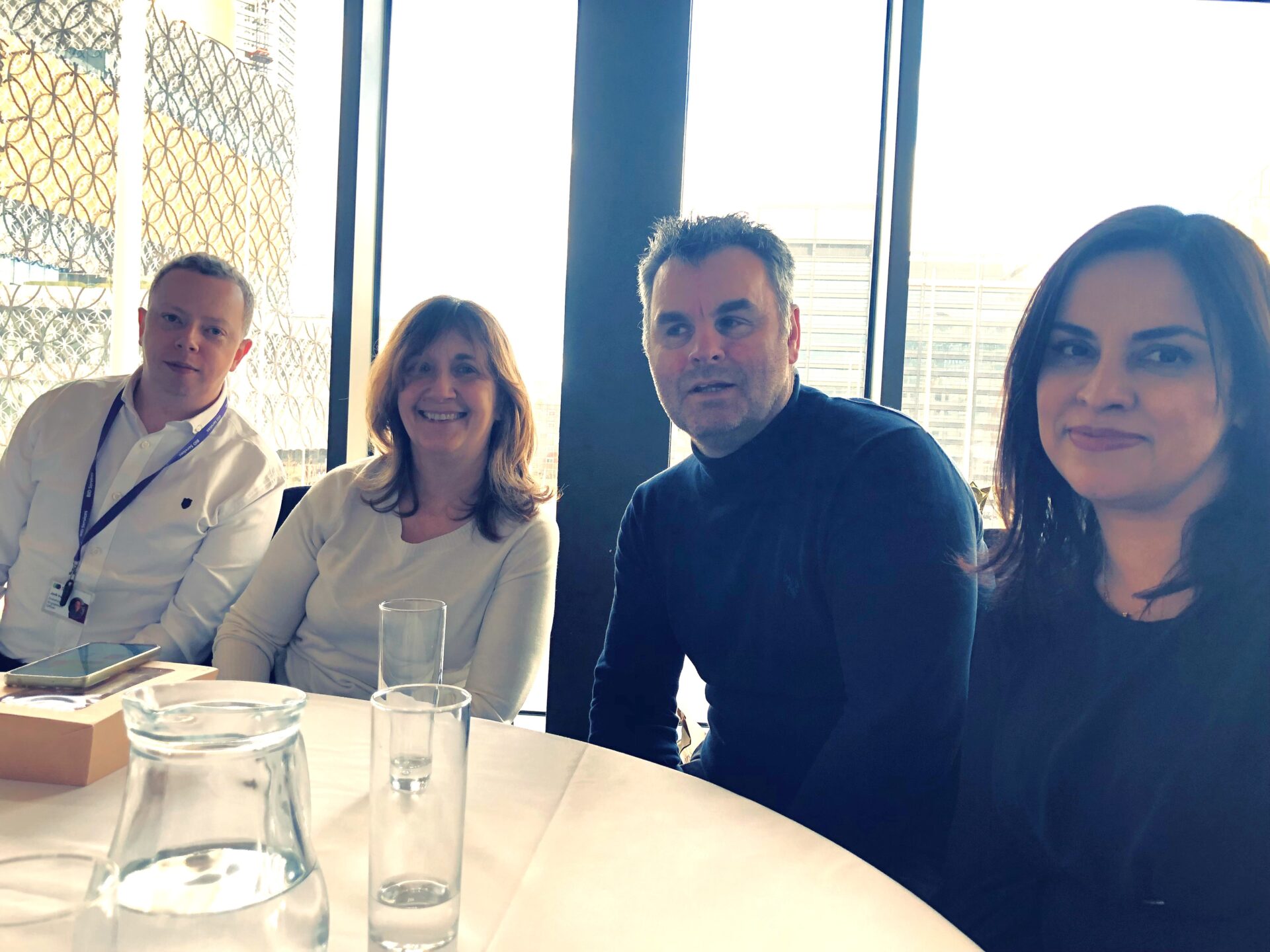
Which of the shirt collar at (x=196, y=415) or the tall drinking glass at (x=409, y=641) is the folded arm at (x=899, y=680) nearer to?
the tall drinking glass at (x=409, y=641)

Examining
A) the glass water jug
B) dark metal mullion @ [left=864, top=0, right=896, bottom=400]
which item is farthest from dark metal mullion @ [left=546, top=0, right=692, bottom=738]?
the glass water jug

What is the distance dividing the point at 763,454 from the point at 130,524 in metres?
1.67

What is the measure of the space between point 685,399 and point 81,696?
45.1 inches

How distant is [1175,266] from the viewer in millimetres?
1205

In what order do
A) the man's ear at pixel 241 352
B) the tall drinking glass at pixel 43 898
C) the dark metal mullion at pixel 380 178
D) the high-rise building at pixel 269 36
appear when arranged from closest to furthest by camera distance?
the tall drinking glass at pixel 43 898, the man's ear at pixel 241 352, the dark metal mullion at pixel 380 178, the high-rise building at pixel 269 36

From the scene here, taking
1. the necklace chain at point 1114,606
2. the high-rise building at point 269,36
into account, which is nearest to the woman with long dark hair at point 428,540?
the necklace chain at point 1114,606

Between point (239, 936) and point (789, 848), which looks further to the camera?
point (789, 848)

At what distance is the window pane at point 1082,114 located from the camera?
2.82 metres

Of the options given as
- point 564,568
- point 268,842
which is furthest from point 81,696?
point 564,568

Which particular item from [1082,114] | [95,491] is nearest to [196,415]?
[95,491]

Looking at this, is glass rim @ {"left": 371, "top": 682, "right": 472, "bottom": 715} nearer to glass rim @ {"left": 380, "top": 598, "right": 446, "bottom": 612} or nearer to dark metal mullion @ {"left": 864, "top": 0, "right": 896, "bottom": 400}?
glass rim @ {"left": 380, "top": 598, "right": 446, "bottom": 612}

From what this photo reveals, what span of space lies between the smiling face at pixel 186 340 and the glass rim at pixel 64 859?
1888mm

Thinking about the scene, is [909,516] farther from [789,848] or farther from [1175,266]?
[789,848]

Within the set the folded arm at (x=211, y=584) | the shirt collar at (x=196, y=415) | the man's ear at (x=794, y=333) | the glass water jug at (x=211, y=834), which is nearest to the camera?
the glass water jug at (x=211, y=834)
